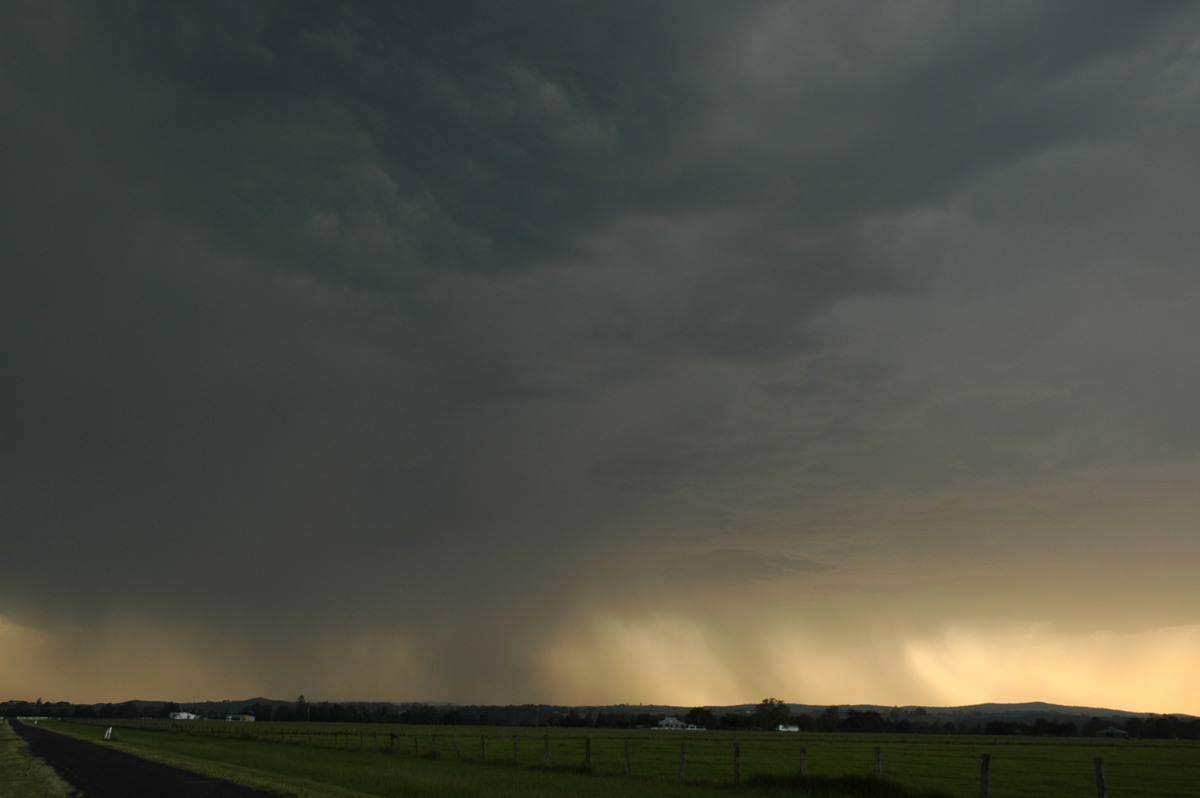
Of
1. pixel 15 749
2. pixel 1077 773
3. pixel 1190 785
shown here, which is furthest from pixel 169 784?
pixel 1077 773

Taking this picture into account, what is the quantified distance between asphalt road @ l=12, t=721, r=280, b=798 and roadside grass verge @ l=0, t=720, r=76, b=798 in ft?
1.70

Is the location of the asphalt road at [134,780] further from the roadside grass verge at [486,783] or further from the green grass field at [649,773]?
the green grass field at [649,773]

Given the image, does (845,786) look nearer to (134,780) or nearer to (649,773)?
(649,773)

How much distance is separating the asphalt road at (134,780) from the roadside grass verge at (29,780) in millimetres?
518

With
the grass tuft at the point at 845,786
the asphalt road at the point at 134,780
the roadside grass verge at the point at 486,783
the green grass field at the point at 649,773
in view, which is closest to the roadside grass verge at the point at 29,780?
the asphalt road at the point at 134,780

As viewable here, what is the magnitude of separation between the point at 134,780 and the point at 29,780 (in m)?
4.48

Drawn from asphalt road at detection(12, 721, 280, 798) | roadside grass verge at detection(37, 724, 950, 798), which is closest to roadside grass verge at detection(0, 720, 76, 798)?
asphalt road at detection(12, 721, 280, 798)

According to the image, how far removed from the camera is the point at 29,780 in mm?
34094

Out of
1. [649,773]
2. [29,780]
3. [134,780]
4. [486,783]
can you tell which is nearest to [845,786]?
[486,783]

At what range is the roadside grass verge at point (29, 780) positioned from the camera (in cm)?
2864

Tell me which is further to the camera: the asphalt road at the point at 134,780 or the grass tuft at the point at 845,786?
the grass tuft at the point at 845,786

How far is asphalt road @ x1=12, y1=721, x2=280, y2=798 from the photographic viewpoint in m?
28.4

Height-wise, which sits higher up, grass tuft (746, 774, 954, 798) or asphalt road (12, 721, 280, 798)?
grass tuft (746, 774, 954, 798)

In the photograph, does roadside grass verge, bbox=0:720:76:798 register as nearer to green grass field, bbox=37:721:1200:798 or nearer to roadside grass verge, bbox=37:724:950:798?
roadside grass verge, bbox=37:724:950:798
